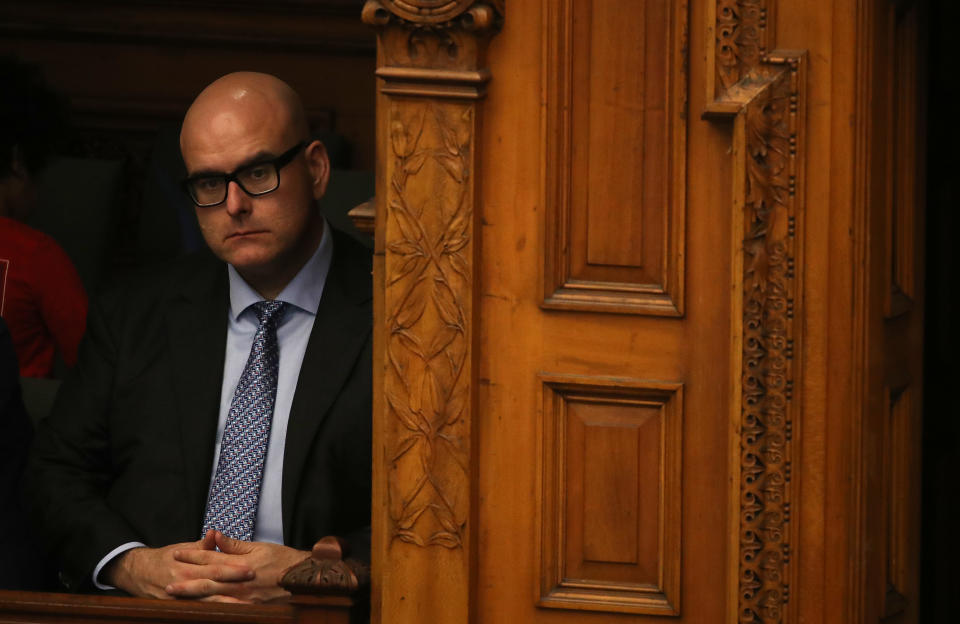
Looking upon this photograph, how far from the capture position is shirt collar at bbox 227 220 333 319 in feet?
9.33

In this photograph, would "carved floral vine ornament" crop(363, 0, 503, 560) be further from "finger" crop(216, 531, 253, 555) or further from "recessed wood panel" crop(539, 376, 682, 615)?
"finger" crop(216, 531, 253, 555)

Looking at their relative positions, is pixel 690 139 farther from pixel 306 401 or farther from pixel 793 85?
pixel 306 401

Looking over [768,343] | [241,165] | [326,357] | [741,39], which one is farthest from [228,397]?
[741,39]

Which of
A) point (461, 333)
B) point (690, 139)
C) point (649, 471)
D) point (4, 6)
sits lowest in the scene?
point (649, 471)

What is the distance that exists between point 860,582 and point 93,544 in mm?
1339

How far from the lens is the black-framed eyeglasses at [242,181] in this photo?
279 centimetres

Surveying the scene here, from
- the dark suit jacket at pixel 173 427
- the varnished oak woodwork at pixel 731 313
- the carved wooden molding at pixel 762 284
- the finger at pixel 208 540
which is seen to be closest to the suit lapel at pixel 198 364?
the dark suit jacket at pixel 173 427

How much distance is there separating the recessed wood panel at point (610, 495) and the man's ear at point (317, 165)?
2.63 feet

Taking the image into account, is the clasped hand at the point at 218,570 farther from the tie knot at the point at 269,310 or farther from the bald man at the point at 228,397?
the tie knot at the point at 269,310

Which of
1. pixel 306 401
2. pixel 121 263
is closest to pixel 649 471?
pixel 306 401

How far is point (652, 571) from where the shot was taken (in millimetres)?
2352

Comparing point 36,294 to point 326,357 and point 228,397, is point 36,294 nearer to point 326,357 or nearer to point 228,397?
point 228,397

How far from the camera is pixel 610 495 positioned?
2.35 m

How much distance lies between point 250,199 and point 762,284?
3.41 feet
